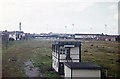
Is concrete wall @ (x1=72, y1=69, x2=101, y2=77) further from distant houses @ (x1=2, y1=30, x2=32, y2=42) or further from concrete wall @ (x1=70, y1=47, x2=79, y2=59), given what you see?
distant houses @ (x1=2, y1=30, x2=32, y2=42)

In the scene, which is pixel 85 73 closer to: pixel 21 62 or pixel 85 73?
pixel 85 73

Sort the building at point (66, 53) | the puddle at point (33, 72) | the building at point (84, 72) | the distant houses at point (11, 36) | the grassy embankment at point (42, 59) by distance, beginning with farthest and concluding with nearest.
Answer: the distant houses at point (11, 36) < the grassy embankment at point (42, 59) < the puddle at point (33, 72) < the building at point (66, 53) < the building at point (84, 72)

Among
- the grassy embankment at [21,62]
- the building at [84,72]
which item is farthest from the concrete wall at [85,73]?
the grassy embankment at [21,62]

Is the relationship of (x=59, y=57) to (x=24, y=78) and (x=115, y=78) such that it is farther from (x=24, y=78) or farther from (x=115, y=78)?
(x=115, y=78)

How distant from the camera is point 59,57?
54.5ft

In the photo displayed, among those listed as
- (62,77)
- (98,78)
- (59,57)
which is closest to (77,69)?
(98,78)

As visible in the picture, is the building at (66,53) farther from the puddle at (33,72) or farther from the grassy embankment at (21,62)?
the puddle at (33,72)

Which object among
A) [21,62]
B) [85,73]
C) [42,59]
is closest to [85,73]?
[85,73]

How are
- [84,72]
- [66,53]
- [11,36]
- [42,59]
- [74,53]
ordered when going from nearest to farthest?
[84,72] → [66,53] → [74,53] → [42,59] → [11,36]

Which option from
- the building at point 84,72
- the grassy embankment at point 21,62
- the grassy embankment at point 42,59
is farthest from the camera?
the grassy embankment at point 42,59

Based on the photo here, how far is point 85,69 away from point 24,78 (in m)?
6.16

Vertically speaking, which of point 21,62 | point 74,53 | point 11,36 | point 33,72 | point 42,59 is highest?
point 11,36

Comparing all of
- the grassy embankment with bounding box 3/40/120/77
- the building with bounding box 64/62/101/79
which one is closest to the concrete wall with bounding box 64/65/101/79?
the building with bounding box 64/62/101/79

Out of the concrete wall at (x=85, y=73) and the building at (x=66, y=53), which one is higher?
the building at (x=66, y=53)
